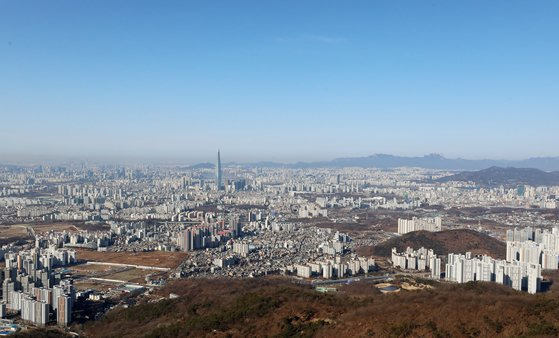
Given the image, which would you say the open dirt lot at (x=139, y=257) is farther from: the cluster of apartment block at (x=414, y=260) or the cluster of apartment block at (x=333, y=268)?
the cluster of apartment block at (x=414, y=260)

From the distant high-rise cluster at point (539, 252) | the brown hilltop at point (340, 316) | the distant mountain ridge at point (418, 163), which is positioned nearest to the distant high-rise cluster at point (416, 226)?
the distant high-rise cluster at point (539, 252)

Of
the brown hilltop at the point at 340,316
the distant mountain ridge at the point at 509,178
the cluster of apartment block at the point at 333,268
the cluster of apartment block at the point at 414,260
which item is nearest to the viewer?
the brown hilltop at the point at 340,316

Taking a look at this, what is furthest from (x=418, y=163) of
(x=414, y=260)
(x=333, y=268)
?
(x=333, y=268)

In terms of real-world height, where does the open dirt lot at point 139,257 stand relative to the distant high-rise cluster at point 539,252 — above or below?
below

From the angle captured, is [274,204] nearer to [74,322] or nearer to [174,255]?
[174,255]

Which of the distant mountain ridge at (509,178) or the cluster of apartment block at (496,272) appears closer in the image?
the cluster of apartment block at (496,272)

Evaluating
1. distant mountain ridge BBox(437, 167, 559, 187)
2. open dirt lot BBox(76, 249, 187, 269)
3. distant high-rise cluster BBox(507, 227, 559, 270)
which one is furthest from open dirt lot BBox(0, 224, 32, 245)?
distant mountain ridge BBox(437, 167, 559, 187)

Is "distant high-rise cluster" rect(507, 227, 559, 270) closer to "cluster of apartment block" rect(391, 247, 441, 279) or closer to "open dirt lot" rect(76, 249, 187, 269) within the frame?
"cluster of apartment block" rect(391, 247, 441, 279)
